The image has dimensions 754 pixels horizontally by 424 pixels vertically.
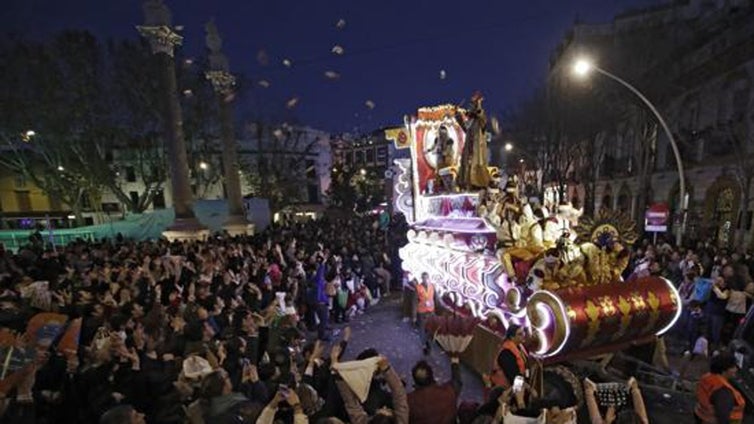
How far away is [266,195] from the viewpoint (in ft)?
99.6

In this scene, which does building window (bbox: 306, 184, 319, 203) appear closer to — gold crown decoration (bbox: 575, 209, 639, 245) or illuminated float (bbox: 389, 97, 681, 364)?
illuminated float (bbox: 389, 97, 681, 364)

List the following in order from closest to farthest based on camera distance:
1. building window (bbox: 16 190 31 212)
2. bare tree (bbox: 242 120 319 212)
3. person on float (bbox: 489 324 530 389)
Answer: person on float (bbox: 489 324 530 389), bare tree (bbox: 242 120 319 212), building window (bbox: 16 190 31 212)

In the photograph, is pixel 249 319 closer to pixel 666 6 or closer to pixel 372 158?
pixel 666 6

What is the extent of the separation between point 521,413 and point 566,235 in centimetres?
360

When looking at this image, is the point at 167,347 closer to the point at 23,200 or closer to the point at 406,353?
the point at 406,353

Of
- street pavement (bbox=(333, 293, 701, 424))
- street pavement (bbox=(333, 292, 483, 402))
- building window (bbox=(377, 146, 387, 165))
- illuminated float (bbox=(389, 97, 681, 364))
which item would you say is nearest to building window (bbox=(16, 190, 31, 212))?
building window (bbox=(377, 146, 387, 165))

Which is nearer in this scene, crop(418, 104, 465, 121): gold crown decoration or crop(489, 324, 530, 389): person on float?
crop(489, 324, 530, 389): person on float

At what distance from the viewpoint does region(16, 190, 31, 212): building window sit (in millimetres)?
Answer: 38344

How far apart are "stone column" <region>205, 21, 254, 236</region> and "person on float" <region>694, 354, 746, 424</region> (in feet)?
60.9

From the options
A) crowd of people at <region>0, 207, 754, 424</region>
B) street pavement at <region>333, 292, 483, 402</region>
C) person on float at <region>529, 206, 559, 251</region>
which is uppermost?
person on float at <region>529, 206, 559, 251</region>

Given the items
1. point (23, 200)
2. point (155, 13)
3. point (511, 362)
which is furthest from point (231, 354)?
point (23, 200)

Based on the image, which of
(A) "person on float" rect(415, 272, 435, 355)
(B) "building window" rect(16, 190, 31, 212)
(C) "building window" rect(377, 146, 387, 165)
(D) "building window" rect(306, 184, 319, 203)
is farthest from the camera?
(C) "building window" rect(377, 146, 387, 165)

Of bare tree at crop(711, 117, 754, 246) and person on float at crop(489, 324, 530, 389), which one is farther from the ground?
bare tree at crop(711, 117, 754, 246)

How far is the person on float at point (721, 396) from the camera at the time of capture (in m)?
3.77
